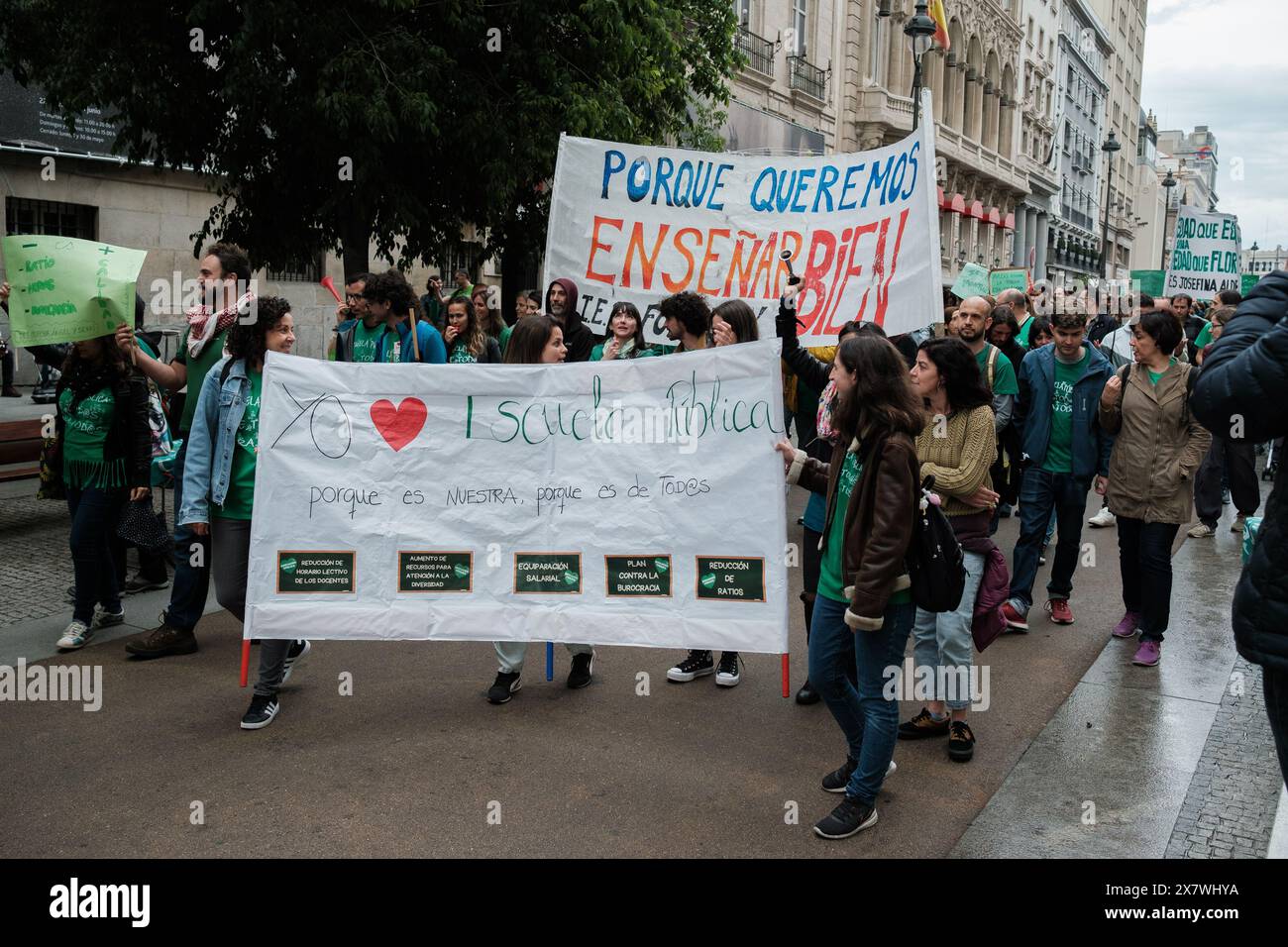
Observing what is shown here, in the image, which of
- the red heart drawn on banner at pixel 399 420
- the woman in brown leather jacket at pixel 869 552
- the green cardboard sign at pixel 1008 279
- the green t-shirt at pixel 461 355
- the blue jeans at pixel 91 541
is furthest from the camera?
the green cardboard sign at pixel 1008 279

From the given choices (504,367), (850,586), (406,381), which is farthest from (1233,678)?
(406,381)

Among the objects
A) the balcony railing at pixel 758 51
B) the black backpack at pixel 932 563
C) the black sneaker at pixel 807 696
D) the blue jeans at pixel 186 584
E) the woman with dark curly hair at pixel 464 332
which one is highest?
the balcony railing at pixel 758 51

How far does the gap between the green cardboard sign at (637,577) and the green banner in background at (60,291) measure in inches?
118

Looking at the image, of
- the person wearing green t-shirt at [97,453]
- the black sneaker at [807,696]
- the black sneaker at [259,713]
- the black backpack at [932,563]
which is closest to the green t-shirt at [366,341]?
the person wearing green t-shirt at [97,453]

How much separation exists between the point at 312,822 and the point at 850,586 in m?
2.11

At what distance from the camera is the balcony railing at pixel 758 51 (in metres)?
27.8

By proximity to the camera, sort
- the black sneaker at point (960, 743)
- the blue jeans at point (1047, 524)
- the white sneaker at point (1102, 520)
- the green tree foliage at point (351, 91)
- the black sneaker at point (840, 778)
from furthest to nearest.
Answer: the white sneaker at point (1102, 520) < the green tree foliage at point (351, 91) < the blue jeans at point (1047, 524) < the black sneaker at point (960, 743) < the black sneaker at point (840, 778)

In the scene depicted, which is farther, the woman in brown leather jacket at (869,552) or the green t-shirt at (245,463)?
the green t-shirt at (245,463)

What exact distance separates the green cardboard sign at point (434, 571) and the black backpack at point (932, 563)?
2038 millimetres

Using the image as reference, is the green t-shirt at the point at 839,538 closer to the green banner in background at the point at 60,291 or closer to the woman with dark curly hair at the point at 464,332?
the green banner in background at the point at 60,291

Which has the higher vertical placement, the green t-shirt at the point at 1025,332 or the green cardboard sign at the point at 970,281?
the green cardboard sign at the point at 970,281

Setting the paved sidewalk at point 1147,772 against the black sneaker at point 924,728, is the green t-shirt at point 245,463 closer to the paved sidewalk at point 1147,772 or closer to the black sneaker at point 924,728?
the black sneaker at point 924,728

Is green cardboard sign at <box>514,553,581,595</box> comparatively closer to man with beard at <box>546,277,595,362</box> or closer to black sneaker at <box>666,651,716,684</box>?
black sneaker at <box>666,651,716,684</box>

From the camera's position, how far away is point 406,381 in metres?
5.14
